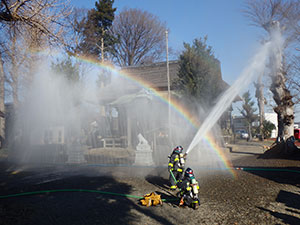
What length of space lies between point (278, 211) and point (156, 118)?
1690cm

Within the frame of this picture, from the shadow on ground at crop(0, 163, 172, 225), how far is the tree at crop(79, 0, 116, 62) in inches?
918

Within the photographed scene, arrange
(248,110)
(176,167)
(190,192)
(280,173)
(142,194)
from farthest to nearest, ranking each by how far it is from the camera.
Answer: (248,110) < (280,173) < (176,167) < (142,194) < (190,192)

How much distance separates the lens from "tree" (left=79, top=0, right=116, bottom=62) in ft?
98.0

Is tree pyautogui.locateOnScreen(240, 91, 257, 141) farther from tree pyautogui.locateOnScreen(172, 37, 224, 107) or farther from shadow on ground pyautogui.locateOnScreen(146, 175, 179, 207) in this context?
shadow on ground pyautogui.locateOnScreen(146, 175, 179, 207)

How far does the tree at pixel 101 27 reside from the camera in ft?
98.0

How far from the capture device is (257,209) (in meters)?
5.39

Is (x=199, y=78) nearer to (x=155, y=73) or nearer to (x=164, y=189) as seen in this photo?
(x=164, y=189)

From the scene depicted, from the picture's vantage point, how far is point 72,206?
5961mm

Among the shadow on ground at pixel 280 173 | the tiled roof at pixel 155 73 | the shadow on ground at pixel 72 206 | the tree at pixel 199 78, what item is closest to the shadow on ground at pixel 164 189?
the shadow on ground at pixel 72 206

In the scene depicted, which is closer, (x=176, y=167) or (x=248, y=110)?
(x=176, y=167)

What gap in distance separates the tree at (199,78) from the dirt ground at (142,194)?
210 inches

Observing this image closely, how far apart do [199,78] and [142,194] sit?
8.77 m

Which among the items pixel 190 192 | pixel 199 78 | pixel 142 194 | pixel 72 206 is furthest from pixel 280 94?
pixel 72 206

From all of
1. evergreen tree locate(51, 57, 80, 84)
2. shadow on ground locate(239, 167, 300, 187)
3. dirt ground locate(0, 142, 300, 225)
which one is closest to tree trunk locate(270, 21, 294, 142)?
dirt ground locate(0, 142, 300, 225)
